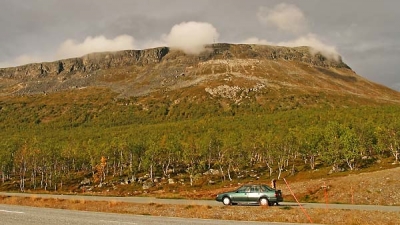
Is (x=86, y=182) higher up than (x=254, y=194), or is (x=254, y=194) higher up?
(x=254, y=194)

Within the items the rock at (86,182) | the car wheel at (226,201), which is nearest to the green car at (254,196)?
the car wheel at (226,201)

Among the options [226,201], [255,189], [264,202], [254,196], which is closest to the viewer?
[264,202]

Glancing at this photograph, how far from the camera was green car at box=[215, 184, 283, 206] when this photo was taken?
107ft

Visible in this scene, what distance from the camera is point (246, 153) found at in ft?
397

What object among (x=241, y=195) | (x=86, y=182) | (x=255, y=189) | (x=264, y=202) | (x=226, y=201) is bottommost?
(x=86, y=182)

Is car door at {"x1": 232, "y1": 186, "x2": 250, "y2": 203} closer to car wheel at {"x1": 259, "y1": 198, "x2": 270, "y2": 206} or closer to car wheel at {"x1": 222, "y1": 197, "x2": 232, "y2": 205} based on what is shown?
car wheel at {"x1": 222, "y1": 197, "x2": 232, "y2": 205}

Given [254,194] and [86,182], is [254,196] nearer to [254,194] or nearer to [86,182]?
[254,194]

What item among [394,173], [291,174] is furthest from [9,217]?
[291,174]

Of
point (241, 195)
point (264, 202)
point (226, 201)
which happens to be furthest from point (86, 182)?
point (264, 202)

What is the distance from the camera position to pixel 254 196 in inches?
1326

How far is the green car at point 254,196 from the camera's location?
107 ft

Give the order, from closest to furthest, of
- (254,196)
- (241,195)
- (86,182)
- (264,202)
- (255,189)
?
(264,202), (254,196), (255,189), (241,195), (86,182)

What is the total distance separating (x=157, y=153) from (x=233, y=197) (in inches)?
3460

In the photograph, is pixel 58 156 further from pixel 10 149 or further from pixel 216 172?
pixel 216 172
